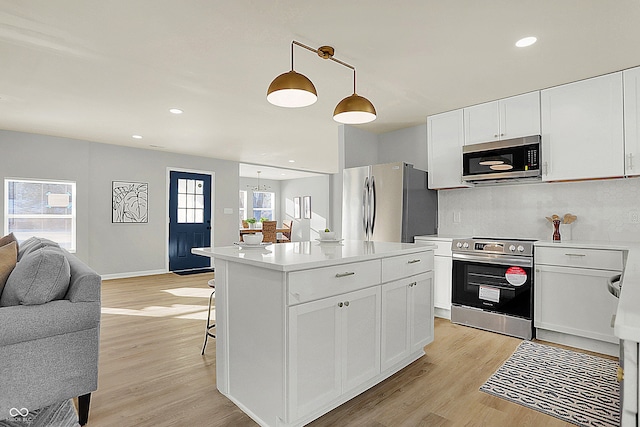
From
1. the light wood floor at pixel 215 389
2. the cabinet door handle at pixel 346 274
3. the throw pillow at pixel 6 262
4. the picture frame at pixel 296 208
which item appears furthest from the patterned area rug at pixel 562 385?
A: the picture frame at pixel 296 208

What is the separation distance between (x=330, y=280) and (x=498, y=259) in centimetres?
218

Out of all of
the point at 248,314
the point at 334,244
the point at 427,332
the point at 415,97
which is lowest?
the point at 427,332

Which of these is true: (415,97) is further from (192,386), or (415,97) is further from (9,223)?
(9,223)

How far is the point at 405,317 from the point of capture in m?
2.50

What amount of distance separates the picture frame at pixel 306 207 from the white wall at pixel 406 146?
268 inches

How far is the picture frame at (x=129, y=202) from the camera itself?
626 centimetres

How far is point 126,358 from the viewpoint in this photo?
279 cm

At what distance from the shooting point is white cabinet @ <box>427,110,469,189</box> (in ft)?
13.1

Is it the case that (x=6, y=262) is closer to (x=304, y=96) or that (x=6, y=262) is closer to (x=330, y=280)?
(x=330, y=280)

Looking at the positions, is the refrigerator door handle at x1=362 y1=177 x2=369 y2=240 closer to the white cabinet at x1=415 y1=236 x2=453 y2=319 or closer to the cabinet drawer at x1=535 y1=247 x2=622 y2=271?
the white cabinet at x1=415 y1=236 x2=453 y2=319

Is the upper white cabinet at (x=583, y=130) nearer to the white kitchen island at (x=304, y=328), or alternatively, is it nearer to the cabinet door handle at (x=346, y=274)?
the white kitchen island at (x=304, y=328)

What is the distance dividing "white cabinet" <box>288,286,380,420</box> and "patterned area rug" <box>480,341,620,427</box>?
88 cm

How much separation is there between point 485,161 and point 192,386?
132 inches

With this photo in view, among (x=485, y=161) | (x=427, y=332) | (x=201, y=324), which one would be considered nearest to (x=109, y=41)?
(x=201, y=324)
